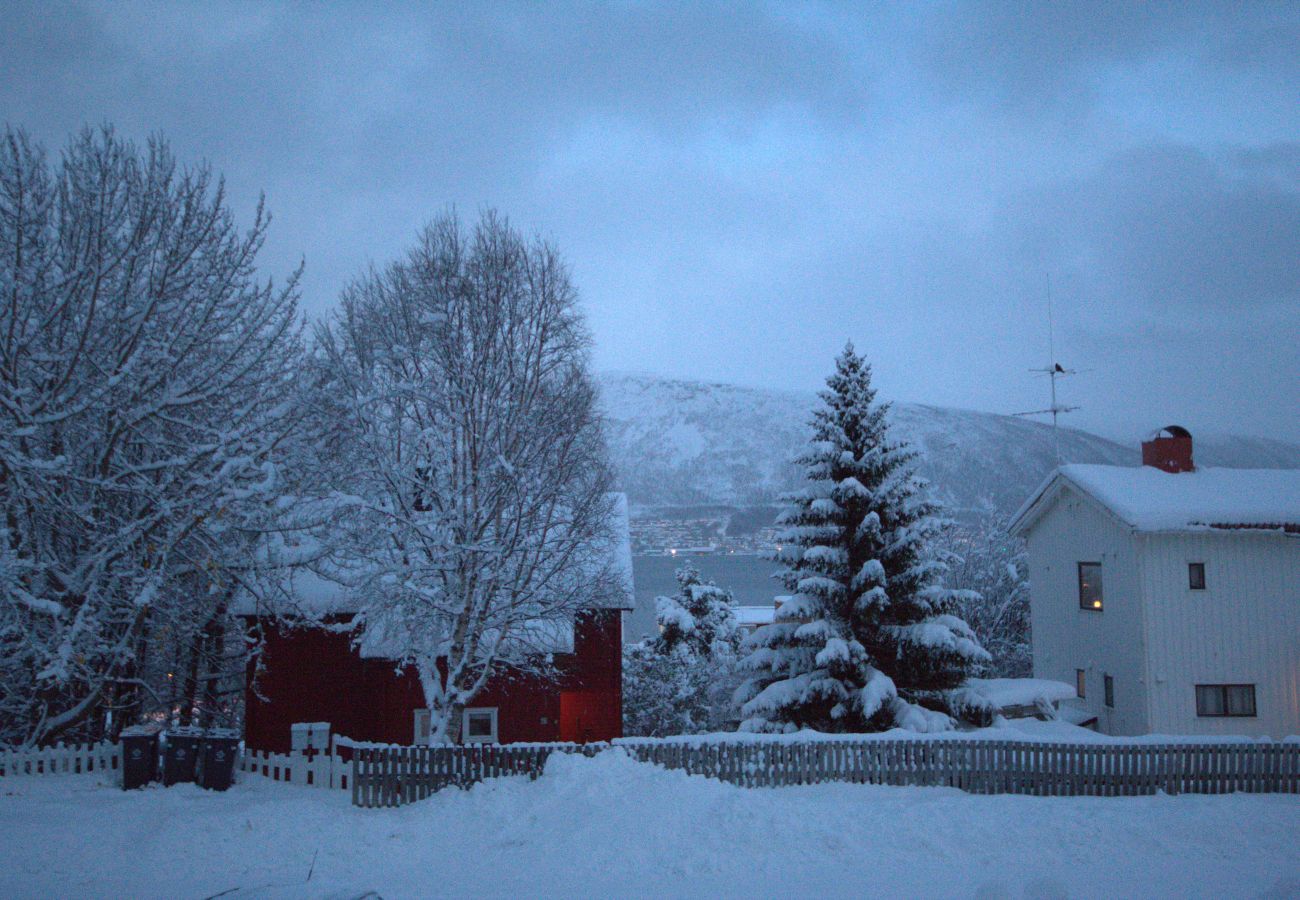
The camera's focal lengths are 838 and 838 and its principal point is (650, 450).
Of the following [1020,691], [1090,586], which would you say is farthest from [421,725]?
[1090,586]

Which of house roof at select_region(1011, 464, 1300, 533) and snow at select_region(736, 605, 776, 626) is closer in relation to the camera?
house roof at select_region(1011, 464, 1300, 533)

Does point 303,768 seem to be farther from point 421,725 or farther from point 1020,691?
point 1020,691

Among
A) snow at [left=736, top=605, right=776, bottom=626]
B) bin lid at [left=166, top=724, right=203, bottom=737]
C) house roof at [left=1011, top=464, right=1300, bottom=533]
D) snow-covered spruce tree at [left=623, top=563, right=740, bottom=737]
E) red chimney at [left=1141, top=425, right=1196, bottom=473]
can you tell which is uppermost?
red chimney at [left=1141, top=425, right=1196, bottom=473]

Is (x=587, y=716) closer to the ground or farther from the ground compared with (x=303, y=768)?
closer to the ground

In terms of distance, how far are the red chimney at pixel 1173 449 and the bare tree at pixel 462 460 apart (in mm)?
16848

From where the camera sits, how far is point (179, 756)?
1273 cm

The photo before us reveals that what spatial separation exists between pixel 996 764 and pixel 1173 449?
14.2 metres

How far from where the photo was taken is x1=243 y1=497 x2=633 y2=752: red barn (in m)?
19.9

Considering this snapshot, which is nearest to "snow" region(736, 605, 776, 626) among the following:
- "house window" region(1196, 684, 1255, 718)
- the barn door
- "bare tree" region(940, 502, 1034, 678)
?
"bare tree" region(940, 502, 1034, 678)

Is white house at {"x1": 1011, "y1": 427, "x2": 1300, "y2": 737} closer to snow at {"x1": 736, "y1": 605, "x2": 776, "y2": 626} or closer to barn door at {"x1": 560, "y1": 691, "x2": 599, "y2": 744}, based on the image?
barn door at {"x1": 560, "y1": 691, "x2": 599, "y2": 744}

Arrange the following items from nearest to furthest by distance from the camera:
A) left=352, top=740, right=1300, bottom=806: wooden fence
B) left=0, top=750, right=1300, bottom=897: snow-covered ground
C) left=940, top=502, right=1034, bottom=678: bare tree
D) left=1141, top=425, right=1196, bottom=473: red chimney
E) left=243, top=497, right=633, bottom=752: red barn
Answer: left=0, top=750, right=1300, bottom=897: snow-covered ground
left=352, top=740, right=1300, bottom=806: wooden fence
left=243, top=497, right=633, bottom=752: red barn
left=1141, top=425, right=1196, bottom=473: red chimney
left=940, top=502, right=1034, bottom=678: bare tree

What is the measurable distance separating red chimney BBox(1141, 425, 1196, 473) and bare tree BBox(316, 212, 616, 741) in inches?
663

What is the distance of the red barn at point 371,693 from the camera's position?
19.9 m

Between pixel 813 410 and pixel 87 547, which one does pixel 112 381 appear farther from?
pixel 813 410
